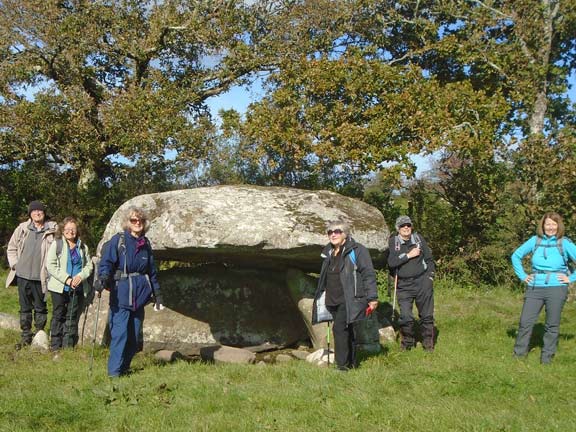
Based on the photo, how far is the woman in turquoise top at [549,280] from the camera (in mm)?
8109

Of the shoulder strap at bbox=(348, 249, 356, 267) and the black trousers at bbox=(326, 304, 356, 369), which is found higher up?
the shoulder strap at bbox=(348, 249, 356, 267)

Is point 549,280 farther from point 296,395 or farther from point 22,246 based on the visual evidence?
point 22,246

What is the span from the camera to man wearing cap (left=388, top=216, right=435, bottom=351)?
892 cm

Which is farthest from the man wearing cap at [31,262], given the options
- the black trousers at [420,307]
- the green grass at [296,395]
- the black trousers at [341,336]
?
the black trousers at [420,307]

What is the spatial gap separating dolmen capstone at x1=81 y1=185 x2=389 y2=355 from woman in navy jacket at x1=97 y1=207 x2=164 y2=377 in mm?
912

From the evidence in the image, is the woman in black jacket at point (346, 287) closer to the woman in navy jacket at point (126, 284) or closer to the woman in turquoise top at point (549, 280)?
the woman in navy jacket at point (126, 284)

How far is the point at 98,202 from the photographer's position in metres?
15.0

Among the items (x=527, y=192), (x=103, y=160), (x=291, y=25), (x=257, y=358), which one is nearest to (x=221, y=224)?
(x=257, y=358)

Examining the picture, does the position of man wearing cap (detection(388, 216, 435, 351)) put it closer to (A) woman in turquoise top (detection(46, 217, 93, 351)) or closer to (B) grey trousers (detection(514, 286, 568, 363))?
(B) grey trousers (detection(514, 286, 568, 363))

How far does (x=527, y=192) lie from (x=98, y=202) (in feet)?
31.6

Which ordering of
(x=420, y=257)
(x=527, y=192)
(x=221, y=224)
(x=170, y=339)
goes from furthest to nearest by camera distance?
(x=527, y=192) < (x=170, y=339) < (x=420, y=257) < (x=221, y=224)

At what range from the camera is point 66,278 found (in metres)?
8.59

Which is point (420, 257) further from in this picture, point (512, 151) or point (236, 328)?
point (512, 151)

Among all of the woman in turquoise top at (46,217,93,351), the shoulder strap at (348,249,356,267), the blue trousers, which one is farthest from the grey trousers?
the woman in turquoise top at (46,217,93,351)
